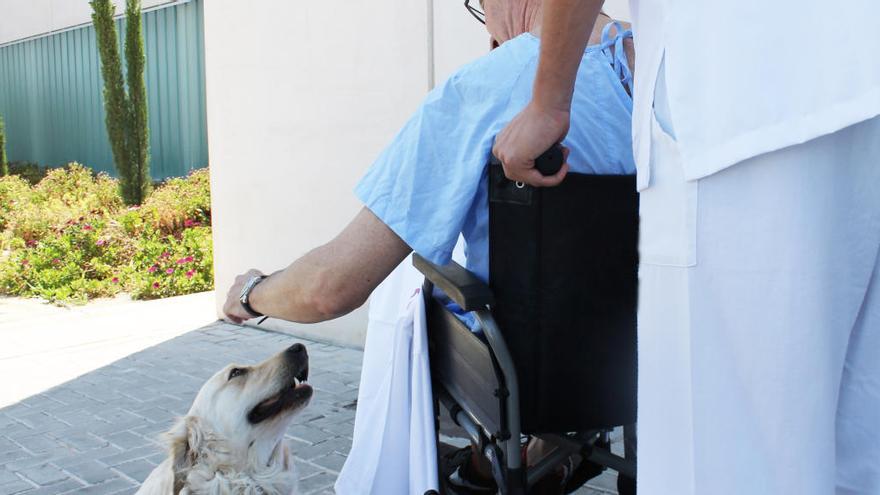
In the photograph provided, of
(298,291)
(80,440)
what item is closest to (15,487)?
→ (80,440)

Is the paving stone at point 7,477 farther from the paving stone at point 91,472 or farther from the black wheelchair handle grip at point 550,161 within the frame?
the black wheelchair handle grip at point 550,161

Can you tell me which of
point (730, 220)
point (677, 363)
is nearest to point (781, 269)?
point (730, 220)

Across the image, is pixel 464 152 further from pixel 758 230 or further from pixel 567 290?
pixel 758 230

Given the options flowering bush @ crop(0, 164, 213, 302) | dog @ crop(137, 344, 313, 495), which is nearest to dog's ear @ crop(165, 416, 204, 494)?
dog @ crop(137, 344, 313, 495)

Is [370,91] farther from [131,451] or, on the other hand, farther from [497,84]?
[497,84]

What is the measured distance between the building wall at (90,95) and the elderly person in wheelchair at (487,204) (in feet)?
44.0

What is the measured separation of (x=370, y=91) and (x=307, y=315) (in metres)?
3.92

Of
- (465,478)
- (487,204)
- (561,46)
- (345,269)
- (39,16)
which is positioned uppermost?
(39,16)

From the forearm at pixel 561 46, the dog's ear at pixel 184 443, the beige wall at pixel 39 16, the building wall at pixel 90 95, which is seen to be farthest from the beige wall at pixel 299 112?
the beige wall at pixel 39 16

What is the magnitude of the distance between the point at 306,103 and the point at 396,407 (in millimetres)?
4369

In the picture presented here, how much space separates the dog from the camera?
2438 millimetres

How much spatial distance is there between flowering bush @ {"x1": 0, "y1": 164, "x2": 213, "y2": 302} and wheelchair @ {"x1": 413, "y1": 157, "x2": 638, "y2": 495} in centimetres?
758

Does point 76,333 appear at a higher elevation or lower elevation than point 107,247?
lower

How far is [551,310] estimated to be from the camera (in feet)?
5.60
